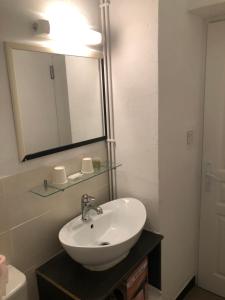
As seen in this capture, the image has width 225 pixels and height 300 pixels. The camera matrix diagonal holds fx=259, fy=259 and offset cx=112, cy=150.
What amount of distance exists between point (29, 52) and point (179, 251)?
1712 millimetres

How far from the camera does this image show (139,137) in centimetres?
166

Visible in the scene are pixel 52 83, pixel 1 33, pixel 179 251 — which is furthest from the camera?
pixel 179 251

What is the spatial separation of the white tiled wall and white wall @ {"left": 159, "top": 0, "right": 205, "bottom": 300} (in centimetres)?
57

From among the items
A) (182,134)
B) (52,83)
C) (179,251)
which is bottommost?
(179,251)

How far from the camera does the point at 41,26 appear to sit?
1282 millimetres

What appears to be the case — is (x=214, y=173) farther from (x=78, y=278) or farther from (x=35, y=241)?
(x=35, y=241)

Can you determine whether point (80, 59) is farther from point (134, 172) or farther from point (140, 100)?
point (134, 172)

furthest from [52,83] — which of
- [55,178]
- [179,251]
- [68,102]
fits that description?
[179,251]

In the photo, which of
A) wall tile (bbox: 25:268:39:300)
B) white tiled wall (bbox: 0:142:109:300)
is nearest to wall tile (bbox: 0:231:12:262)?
white tiled wall (bbox: 0:142:109:300)

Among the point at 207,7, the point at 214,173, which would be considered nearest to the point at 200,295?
the point at 214,173

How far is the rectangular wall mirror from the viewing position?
128 cm

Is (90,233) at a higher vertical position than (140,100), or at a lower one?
lower

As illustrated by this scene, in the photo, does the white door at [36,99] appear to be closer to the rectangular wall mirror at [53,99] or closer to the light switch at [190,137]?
the rectangular wall mirror at [53,99]

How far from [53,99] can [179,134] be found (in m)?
0.87
